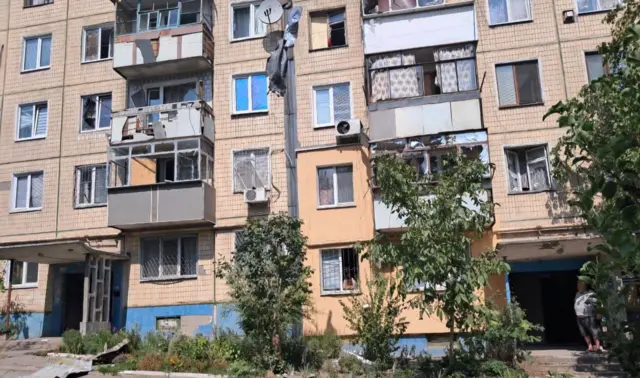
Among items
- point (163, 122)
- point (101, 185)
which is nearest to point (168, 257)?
point (101, 185)

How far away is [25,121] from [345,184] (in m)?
12.6

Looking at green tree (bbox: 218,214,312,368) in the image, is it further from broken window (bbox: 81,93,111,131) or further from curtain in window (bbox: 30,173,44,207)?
curtain in window (bbox: 30,173,44,207)

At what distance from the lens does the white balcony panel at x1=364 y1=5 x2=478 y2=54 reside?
17.6 metres

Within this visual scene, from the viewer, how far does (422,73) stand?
17.6 meters

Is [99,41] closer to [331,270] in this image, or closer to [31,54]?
[31,54]

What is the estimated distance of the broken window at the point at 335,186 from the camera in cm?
1805

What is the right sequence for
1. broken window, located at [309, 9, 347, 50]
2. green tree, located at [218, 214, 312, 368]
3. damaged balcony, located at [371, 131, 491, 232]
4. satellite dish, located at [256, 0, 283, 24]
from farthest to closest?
broken window, located at [309, 9, 347, 50], satellite dish, located at [256, 0, 283, 24], damaged balcony, located at [371, 131, 491, 232], green tree, located at [218, 214, 312, 368]

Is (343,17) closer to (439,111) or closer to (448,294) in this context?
(439,111)

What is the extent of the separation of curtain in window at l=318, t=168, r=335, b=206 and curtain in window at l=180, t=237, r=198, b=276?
4578 millimetres

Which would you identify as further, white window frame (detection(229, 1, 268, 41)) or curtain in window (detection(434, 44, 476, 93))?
white window frame (detection(229, 1, 268, 41))

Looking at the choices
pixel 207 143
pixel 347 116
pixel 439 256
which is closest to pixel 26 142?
pixel 207 143

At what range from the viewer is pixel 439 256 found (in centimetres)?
1112

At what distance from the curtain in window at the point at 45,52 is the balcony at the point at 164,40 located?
126 inches

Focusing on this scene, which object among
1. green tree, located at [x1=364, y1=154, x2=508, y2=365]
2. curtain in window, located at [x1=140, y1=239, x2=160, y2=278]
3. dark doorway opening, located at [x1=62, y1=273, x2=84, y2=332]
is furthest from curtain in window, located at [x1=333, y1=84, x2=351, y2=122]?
dark doorway opening, located at [x1=62, y1=273, x2=84, y2=332]
